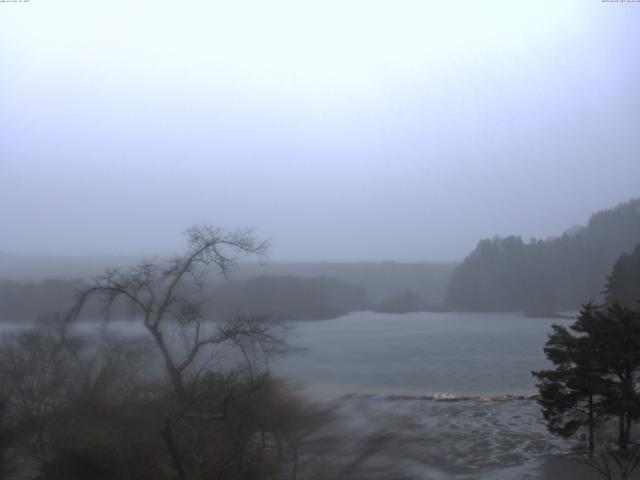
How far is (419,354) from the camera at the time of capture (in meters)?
17.6

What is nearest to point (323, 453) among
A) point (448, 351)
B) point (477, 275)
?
point (448, 351)

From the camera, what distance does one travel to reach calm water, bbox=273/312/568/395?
39.6 feet

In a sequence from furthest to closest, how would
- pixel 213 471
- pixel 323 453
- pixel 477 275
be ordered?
pixel 477 275 → pixel 323 453 → pixel 213 471

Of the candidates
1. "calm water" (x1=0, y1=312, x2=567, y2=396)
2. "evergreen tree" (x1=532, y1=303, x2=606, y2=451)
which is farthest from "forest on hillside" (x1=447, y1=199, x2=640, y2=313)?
"evergreen tree" (x1=532, y1=303, x2=606, y2=451)

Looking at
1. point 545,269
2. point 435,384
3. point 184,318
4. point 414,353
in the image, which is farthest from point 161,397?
point 545,269

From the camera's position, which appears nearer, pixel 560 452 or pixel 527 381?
pixel 560 452

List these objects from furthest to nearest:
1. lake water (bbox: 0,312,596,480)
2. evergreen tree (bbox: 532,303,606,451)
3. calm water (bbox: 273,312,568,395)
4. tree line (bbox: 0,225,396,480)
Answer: evergreen tree (bbox: 532,303,606,451) → calm water (bbox: 273,312,568,395) → lake water (bbox: 0,312,596,480) → tree line (bbox: 0,225,396,480)

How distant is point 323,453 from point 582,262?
1976 cm

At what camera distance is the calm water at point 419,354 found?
12070 mm

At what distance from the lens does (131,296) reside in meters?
8.00

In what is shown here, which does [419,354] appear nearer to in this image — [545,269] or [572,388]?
[572,388]

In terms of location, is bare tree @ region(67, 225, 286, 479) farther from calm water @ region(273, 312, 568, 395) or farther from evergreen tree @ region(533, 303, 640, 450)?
evergreen tree @ region(533, 303, 640, 450)

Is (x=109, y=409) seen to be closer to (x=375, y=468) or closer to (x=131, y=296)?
(x=131, y=296)

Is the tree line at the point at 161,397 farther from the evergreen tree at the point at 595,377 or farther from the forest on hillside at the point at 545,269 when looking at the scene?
the forest on hillside at the point at 545,269
